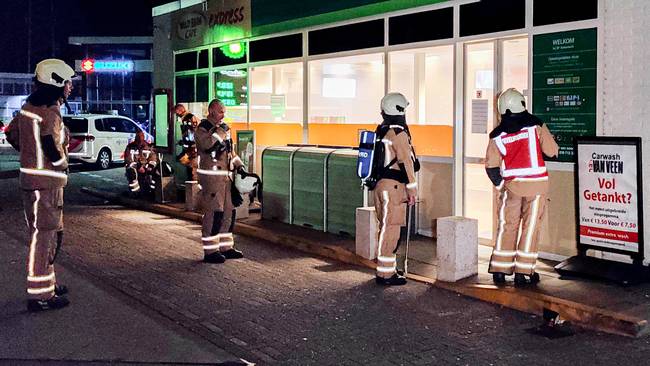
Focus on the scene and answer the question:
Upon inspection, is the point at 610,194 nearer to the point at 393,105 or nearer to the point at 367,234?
the point at 393,105

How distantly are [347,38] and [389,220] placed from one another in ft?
17.9

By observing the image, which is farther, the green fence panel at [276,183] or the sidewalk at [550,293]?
the green fence panel at [276,183]

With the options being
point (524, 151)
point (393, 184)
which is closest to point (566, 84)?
point (524, 151)

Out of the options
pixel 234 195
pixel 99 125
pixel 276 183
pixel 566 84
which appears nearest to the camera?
pixel 566 84

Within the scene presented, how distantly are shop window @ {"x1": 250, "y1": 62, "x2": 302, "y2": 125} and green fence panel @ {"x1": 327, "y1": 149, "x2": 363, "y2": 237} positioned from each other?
147 inches

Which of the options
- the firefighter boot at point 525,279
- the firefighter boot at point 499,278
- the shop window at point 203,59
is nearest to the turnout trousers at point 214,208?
the firefighter boot at point 499,278

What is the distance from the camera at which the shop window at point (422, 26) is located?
11.5m

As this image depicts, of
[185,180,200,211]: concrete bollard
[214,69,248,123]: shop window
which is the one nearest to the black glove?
[185,180,200,211]: concrete bollard

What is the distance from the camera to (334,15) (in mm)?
13672

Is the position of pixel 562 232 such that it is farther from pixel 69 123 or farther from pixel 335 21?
pixel 69 123

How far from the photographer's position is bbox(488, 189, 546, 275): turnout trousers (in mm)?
8422

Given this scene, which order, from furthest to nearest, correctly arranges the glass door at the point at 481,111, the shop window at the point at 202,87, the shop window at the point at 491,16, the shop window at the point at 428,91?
the shop window at the point at 202,87
the shop window at the point at 428,91
the glass door at the point at 481,111
the shop window at the point at 491,16

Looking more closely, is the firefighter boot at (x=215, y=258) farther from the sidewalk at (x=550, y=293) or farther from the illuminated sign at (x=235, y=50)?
the illuminated sign at (x=235, y=50)

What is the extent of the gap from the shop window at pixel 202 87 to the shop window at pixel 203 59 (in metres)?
0.21
